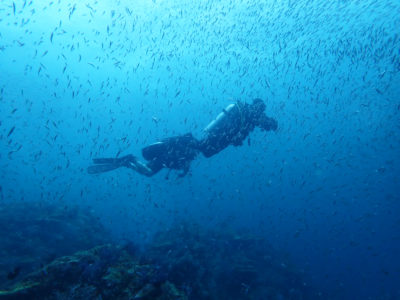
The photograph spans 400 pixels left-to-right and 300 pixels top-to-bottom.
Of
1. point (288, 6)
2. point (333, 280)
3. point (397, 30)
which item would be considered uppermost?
point (397, 30)

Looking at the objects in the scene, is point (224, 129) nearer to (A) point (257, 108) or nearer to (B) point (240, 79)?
(A) point (257, 108)

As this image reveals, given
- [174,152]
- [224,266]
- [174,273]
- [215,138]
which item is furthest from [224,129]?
[224,266]

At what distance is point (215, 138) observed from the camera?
Answer: 8.66 m

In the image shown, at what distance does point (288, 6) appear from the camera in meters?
24.2

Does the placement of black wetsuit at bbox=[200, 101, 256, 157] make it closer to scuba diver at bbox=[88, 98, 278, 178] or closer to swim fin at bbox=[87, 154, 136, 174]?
scuba diver at bbox=[88, 98, 278, 178]

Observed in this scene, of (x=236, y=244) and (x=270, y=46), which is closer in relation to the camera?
(x=236, y=244)

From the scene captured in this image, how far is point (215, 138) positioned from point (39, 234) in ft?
32.9

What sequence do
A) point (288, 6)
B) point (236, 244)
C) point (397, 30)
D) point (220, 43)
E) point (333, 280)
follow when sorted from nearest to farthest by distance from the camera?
point (236, 244) < point (333, 280) < point (288, 6) < point (397, 30) < point (220, 43)

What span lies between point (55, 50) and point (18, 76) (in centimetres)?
1755

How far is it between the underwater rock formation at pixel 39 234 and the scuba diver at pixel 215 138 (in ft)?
17.8

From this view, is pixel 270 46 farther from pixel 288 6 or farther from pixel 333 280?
pixel 333 280

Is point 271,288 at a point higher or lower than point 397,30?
lower

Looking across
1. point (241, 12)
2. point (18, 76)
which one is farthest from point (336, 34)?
point (18, 76)

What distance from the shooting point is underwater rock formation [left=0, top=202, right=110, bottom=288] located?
9.63 m
